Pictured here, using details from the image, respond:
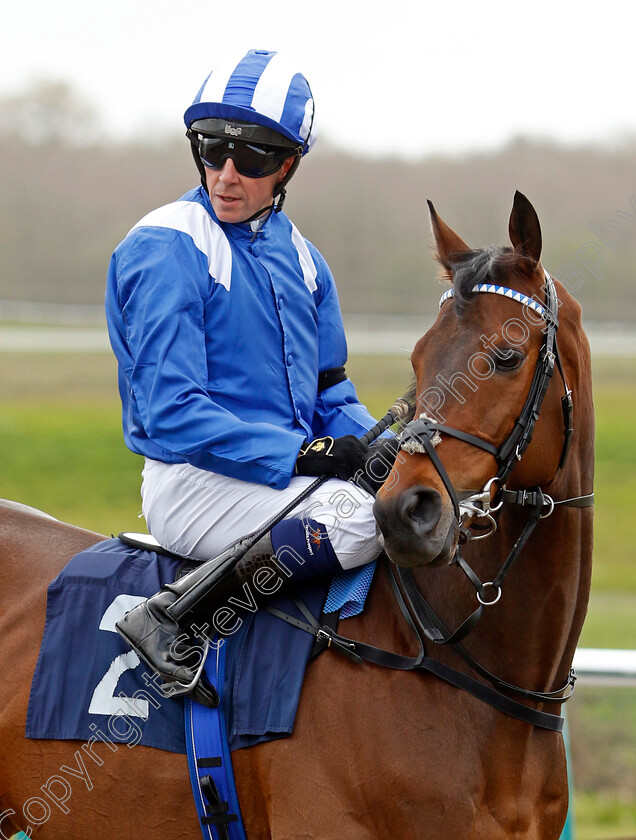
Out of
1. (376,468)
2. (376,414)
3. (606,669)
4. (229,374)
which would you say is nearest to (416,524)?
(376,468)

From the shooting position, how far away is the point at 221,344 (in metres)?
2.71

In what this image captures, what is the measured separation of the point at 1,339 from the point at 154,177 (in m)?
7.30

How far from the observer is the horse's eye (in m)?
2.18

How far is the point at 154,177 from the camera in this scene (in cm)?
2491

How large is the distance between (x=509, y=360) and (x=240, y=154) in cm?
111

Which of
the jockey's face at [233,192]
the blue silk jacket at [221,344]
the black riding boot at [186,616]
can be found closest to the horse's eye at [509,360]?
the blue silk jacket at [221,344]

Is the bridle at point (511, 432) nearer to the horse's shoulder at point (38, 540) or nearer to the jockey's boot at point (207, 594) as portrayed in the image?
the jockey's boot at point (207, 594)

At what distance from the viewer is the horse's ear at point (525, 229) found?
2.26 m

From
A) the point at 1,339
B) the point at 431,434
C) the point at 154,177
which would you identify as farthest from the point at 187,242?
the point at 154,177

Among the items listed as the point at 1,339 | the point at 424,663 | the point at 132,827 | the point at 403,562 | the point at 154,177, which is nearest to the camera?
the point at 403,562

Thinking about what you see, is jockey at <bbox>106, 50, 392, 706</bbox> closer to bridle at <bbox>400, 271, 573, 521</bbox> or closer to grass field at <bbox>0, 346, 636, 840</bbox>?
bridle at <bbox>400, 271, 573, 521</bbox>

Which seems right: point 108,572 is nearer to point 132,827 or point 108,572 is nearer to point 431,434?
point 132,827

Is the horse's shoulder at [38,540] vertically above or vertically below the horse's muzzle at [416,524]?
below

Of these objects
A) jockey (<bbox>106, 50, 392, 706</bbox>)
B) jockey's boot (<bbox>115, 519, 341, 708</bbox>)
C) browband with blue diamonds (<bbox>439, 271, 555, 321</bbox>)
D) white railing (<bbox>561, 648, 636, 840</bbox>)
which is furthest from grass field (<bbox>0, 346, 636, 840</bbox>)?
browband with blue diamonds (<bbox>439, 271, 555, 321</bbox>)
